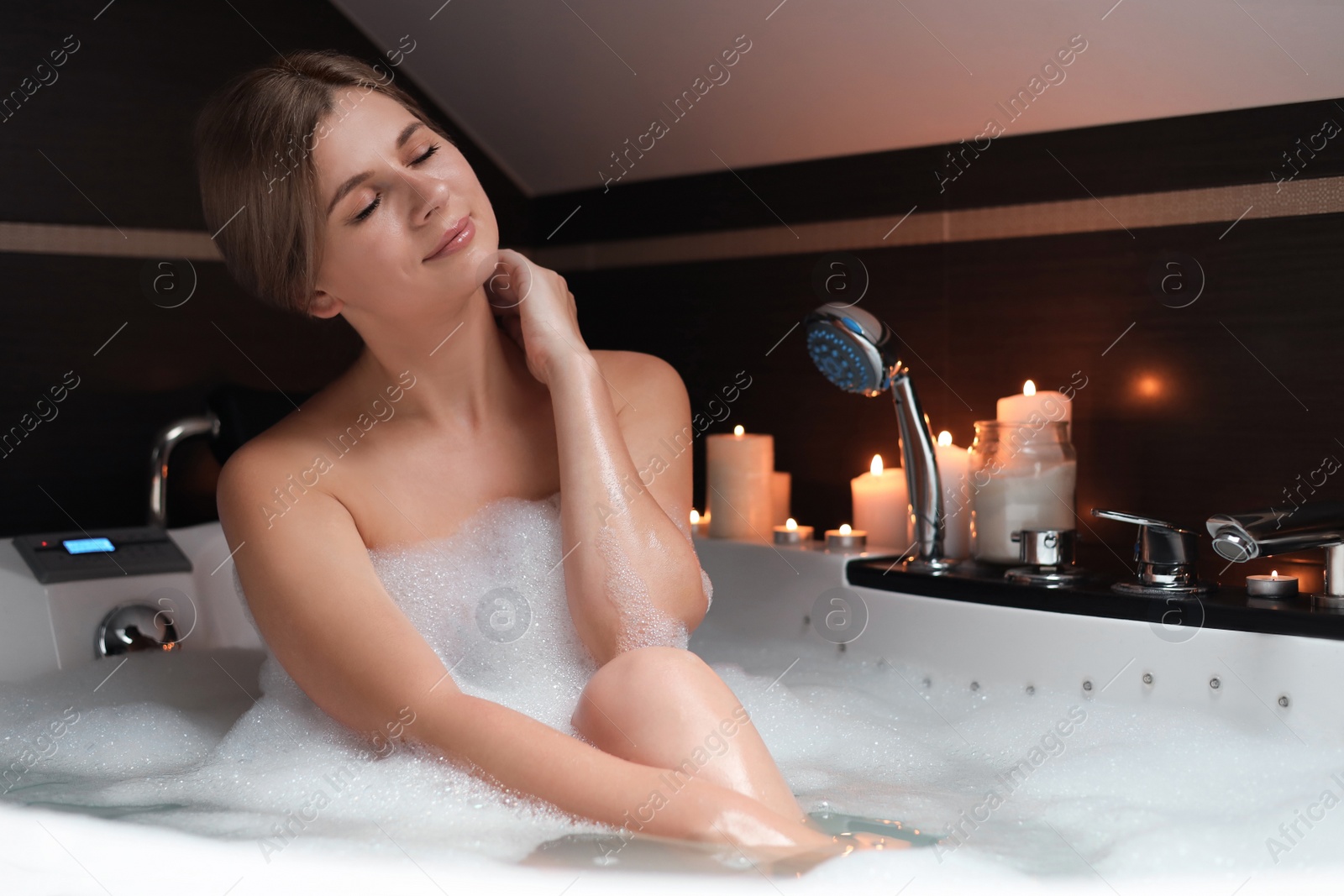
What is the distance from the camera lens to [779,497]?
6.15 feet

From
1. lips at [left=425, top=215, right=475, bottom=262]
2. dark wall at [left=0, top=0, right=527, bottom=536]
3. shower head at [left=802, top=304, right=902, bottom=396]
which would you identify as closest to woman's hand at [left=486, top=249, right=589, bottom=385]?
lips at [left=425, top=215, right=475, bottom=262]

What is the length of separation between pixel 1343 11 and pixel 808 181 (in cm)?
87

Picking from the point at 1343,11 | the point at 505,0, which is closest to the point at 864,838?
the point at 1343,11

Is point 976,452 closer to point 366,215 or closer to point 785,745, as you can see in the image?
point 785,745

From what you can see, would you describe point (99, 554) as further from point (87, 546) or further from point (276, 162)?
point (276, 162)

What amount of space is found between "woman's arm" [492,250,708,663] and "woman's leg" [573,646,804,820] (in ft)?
0.43

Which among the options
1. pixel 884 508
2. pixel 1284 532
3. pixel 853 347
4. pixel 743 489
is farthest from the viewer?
pixel 743 489

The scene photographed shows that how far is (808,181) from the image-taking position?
6.36 feet

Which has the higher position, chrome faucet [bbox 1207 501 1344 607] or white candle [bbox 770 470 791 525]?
white candle [bbox 770 470 791 525]

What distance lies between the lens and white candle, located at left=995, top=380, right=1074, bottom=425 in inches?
58.7

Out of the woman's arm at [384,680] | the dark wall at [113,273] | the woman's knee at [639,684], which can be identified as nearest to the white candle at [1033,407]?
the woman's knee at [639,684]

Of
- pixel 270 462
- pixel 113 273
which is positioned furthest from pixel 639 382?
pixel 113 273

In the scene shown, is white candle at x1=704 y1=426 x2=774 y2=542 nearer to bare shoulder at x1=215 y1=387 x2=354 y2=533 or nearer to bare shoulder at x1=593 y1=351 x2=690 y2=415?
bare shoulder at x1=593 y1=351 x2=690 y2=415

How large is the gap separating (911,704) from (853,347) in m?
0.47
